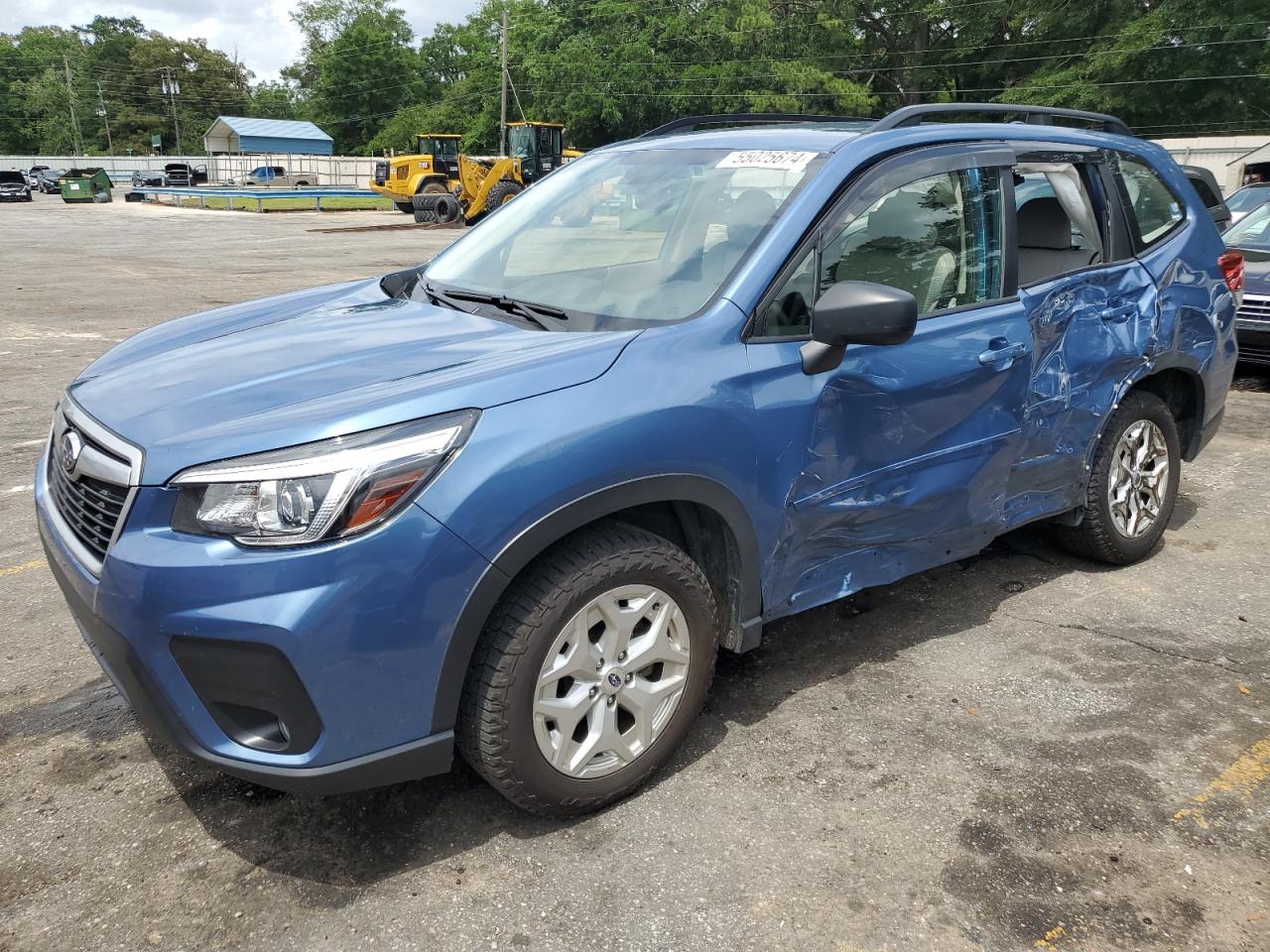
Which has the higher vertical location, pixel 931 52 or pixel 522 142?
pixel 931 52

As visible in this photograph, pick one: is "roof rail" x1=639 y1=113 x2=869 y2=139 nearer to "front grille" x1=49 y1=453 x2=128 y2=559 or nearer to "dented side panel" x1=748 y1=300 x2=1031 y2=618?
"dented side panel" x1=748 y1=300 x2=1031 y2=618

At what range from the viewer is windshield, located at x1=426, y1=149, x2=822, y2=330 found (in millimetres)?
2971

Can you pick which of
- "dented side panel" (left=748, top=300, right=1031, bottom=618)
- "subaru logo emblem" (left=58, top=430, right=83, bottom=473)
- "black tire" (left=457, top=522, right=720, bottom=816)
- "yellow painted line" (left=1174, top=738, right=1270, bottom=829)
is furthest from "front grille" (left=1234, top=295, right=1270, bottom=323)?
"subaru logo emblem" (left=58, top=430, right=83, bottom=473)

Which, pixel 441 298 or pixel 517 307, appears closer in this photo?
pixel 517 307

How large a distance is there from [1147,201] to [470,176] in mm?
29301

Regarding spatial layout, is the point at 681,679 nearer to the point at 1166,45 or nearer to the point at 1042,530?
the point at 1042,530

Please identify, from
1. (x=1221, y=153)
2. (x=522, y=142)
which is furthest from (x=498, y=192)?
(x=1221, y=153)

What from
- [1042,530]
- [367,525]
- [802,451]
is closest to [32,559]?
[367,525]

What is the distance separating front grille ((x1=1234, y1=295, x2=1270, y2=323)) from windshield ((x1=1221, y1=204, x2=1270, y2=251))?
3.07ft

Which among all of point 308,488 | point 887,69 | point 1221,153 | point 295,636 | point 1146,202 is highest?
point 887,69

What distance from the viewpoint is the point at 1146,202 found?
430 cm

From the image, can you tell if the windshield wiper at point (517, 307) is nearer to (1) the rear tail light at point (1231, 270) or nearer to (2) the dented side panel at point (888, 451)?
(2) the dented side panel at point (888, 451)

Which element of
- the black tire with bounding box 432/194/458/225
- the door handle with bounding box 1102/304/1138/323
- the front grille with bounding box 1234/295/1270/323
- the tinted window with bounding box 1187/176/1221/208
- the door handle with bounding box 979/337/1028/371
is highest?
the tinted window with bounding box 1187/176/1221/208

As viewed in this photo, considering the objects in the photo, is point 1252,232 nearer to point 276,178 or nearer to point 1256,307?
point 1256,307
